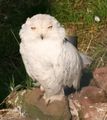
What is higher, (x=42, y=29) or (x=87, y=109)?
(x=42, y=29)

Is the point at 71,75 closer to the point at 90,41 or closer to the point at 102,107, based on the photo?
the point at 102,107

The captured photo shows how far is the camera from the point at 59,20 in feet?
20.5

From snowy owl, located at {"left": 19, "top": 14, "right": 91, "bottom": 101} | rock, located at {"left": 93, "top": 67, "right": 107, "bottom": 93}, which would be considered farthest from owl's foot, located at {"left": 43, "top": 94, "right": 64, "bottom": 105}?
rock, located at {"left": 93, "top": 67, "right": 107, "bottom": 93}

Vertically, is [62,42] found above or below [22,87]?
above

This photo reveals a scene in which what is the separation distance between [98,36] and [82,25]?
297 millimetres

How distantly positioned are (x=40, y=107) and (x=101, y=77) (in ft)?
1.89

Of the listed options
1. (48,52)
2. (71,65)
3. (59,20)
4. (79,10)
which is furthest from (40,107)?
(79,10)

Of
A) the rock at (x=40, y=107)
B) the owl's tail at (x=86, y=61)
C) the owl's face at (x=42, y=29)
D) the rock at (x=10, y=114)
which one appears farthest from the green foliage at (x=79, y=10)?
the owl's face at (x=42, y=29)

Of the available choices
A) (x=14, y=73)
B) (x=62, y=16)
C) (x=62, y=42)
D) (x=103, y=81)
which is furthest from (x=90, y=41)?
(x=62, y=42)

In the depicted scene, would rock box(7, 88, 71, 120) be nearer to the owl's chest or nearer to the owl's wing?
the owl's wing

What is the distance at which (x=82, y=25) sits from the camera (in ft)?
20.2

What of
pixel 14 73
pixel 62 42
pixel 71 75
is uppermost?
pixel 62 42

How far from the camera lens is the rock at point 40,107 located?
407 cm

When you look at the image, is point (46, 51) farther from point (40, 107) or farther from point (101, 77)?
point (101, 77)
